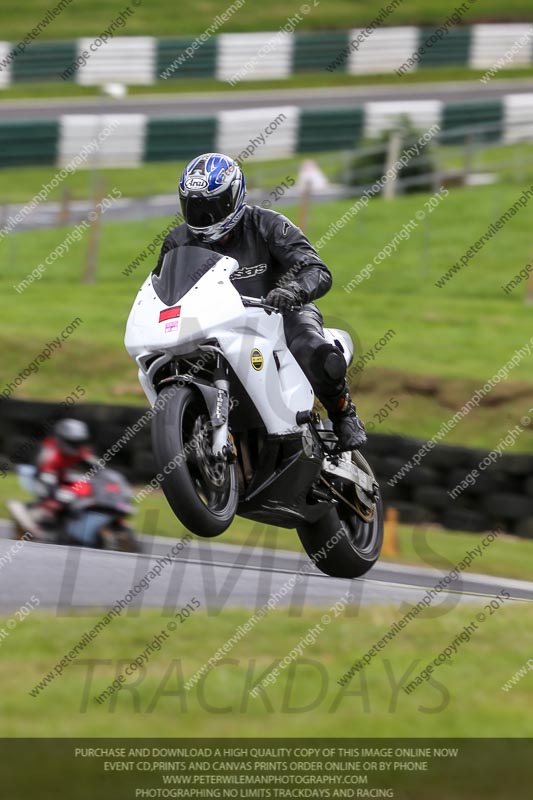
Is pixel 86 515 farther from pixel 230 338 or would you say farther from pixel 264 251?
pixel 230 338

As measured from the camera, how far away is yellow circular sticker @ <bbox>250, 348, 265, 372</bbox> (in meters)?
6.27

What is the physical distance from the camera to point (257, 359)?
6.30 m

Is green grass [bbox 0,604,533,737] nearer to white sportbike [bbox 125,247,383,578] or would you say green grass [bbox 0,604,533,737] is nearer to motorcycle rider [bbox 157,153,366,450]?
white sportbike [bbox 125,247,383,578]

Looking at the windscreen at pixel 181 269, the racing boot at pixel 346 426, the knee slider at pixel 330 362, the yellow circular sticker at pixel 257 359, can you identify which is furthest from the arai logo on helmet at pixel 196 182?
the racing boot at pixel 346 426

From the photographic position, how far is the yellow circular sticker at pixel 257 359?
20.6 feet

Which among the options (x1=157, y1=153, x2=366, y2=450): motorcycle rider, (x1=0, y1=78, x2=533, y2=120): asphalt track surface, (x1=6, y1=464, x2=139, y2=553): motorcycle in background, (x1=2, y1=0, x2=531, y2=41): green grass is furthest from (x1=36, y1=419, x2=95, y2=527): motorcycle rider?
(x1=2, y1=0, x2=531, y2=41): green grass

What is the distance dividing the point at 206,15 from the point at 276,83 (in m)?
2.81

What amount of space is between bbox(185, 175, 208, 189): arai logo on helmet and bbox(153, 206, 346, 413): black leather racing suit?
335 mm

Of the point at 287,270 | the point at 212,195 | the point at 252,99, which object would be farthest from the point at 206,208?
the point at 252,99

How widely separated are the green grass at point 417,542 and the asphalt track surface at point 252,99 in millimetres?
15658

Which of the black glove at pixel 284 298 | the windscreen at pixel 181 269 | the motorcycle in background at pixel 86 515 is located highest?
the windscreen at pixel 181 269

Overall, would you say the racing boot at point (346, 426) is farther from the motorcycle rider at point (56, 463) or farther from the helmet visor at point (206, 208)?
the motorcycle rider at point (56, 463)

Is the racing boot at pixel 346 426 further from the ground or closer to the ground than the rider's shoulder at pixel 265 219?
closer to the ground
